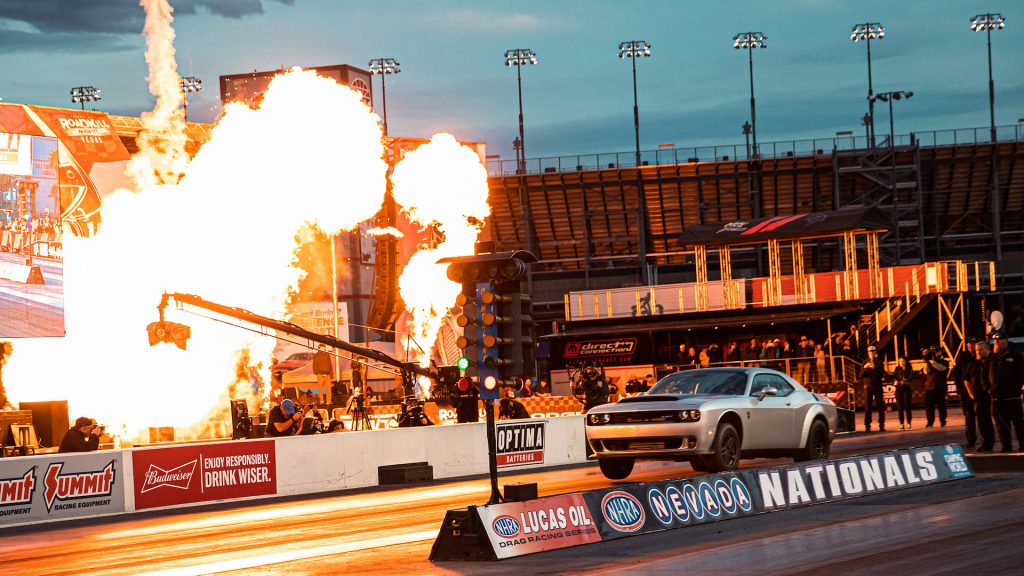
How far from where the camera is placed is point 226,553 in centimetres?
1228

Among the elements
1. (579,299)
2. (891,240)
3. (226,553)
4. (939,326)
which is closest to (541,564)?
(226,553)

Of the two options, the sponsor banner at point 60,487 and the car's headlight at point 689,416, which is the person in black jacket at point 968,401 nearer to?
the car's headlight at point 689,416

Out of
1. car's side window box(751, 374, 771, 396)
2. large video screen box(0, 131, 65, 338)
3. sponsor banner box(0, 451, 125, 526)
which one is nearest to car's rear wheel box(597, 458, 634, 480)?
car's side window box(751, 374, 771, 396)

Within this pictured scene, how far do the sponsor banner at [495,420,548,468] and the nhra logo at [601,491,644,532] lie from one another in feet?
32.3

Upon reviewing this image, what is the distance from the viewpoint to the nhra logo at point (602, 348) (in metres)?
53.4

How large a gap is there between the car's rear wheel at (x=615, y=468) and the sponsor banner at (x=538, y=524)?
6.17 meters

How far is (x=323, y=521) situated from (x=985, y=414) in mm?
11048

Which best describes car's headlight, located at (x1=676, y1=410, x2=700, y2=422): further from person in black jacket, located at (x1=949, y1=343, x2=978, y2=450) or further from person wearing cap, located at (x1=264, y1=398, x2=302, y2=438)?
person wearing cap, located at (x1=264, y1=398, x2=302, y2=438)

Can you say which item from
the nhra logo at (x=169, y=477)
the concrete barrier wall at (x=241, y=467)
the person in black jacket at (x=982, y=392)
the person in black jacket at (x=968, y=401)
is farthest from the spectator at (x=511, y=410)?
the person in black jacket at (x=982, y=392)

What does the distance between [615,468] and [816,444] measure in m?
3.34

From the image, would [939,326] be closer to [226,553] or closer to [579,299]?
[579,299]

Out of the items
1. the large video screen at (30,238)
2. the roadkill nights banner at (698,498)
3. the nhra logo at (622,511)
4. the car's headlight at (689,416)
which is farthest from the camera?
the large video screen at (30,238)

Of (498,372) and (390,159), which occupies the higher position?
(390,159)

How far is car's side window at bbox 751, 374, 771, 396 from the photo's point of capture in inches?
712
